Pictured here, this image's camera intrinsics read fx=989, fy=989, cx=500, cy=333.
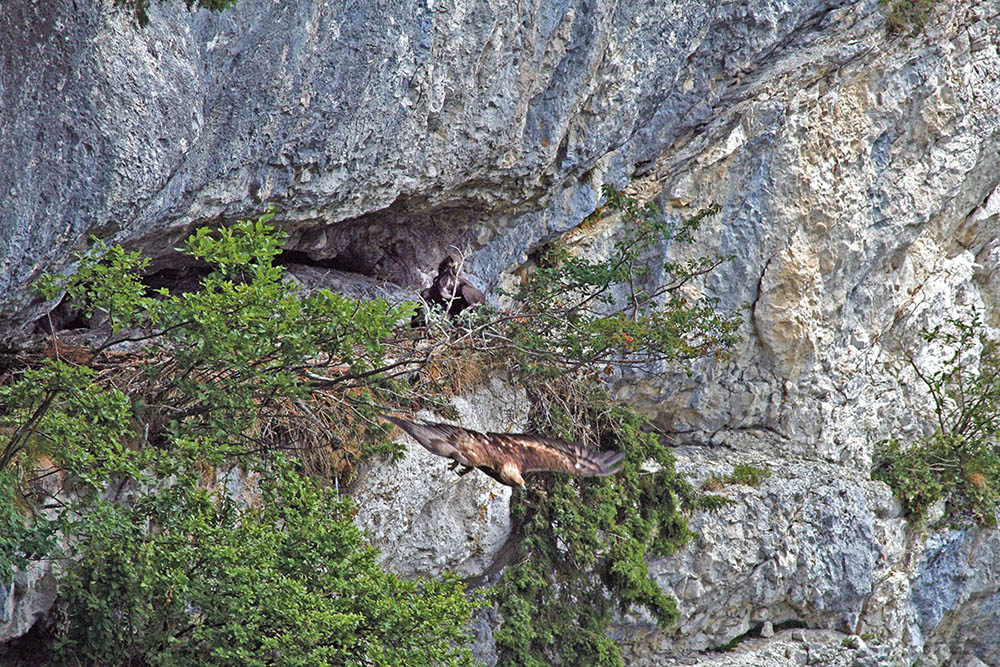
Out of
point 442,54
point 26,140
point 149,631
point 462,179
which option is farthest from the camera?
point 462,179

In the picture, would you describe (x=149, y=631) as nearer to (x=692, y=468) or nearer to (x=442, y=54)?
(x=442, y=54)

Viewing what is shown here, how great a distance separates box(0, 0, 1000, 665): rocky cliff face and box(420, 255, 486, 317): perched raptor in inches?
4.6

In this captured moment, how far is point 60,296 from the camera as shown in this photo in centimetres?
393

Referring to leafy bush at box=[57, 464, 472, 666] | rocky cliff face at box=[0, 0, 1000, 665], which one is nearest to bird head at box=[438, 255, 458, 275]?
rocky cliff face at box=[0, 0, 1000, 665]

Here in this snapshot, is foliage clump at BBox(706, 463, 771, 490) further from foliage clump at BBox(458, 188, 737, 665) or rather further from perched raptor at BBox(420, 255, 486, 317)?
perched raptor at BBox(420, 255, 486, 317)

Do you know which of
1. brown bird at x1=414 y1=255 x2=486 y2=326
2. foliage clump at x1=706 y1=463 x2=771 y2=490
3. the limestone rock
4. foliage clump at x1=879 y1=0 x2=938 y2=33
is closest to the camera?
the limestone rock

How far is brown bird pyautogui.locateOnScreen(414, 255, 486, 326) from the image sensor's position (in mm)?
6156

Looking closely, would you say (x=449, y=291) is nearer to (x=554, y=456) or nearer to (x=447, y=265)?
(x=447, y=265)

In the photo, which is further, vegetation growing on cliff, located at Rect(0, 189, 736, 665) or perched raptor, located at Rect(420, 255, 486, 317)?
perched raptor, located at Rect(420, 255, 486, 317)

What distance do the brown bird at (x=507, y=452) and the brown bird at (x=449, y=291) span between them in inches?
48.1

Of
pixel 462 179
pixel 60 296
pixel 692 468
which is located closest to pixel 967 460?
pixel 692 468

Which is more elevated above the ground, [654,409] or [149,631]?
[654,409]

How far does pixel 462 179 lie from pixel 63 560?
9.15ft

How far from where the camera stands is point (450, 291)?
20.4 feet
